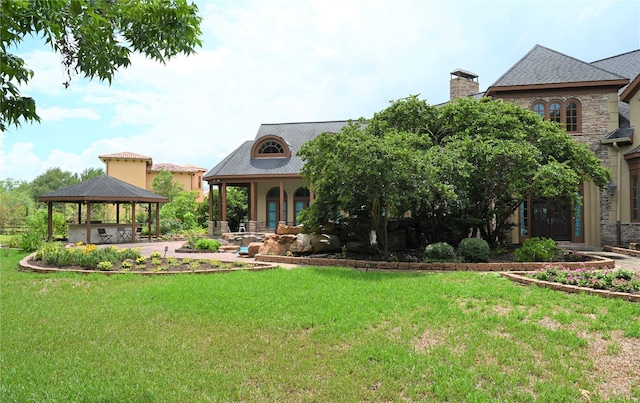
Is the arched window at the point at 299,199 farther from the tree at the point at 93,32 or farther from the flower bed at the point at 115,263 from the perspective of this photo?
the tree at the point at 93,32

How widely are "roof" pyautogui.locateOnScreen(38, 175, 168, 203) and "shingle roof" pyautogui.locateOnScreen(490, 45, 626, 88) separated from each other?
16.9 meters

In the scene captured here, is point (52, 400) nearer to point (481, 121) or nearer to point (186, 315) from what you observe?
point (186, 315)

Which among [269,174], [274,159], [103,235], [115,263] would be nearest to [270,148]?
[274,159]

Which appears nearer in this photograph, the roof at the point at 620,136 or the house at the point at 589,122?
the roof at the point at 620,136

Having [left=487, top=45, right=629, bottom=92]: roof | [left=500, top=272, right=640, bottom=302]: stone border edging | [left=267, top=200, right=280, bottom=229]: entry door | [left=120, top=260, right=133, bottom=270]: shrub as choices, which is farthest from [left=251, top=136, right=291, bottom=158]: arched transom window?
[left=500, top=272, right=640, bottom=302]: stone border edging

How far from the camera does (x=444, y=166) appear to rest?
437 inches

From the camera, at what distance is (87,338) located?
18.7 ft

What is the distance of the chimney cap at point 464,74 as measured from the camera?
2364cm

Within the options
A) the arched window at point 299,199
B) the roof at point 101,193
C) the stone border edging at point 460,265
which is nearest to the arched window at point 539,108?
the stone border edging at point 460,265

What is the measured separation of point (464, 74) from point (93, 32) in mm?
23104

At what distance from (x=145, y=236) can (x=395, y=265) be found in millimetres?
19019

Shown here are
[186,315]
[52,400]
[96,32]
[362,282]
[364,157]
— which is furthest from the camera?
[364,157]

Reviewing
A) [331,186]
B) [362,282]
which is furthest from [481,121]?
[362,282]

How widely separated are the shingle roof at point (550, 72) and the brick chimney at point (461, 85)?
13.6 ft
